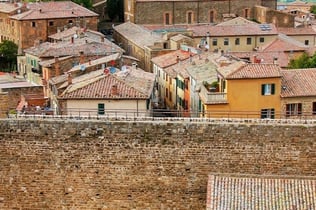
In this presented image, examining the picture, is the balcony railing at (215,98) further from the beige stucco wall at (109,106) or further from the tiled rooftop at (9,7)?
the tiled rooftop at (9,7)

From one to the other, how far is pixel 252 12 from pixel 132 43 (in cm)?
2214

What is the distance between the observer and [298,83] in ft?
95.4

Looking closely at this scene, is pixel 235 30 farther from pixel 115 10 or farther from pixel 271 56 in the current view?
pixel 115 10

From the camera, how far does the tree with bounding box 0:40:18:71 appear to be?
55688mm

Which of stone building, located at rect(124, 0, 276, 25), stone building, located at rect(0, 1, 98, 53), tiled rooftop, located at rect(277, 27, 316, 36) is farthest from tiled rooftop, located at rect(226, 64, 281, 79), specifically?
stone building, located at rect(124, 0, 276, 25)

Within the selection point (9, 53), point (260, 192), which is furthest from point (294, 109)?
point (9, 53)

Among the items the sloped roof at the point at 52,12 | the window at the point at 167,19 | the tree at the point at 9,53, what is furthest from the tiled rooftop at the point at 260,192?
the window at the point at 167,19

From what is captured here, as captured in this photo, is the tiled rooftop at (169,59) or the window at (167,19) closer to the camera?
the tiled rooftop at (169,59)

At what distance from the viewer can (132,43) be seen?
5166cm

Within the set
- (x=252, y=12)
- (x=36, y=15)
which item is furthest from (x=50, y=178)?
(x=252, y=12)

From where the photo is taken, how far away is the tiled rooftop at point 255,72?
1055 inches

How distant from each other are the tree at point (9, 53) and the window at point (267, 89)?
104 ft

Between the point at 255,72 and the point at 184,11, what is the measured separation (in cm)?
4138

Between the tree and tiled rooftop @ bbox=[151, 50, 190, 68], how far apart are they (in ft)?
55.8
